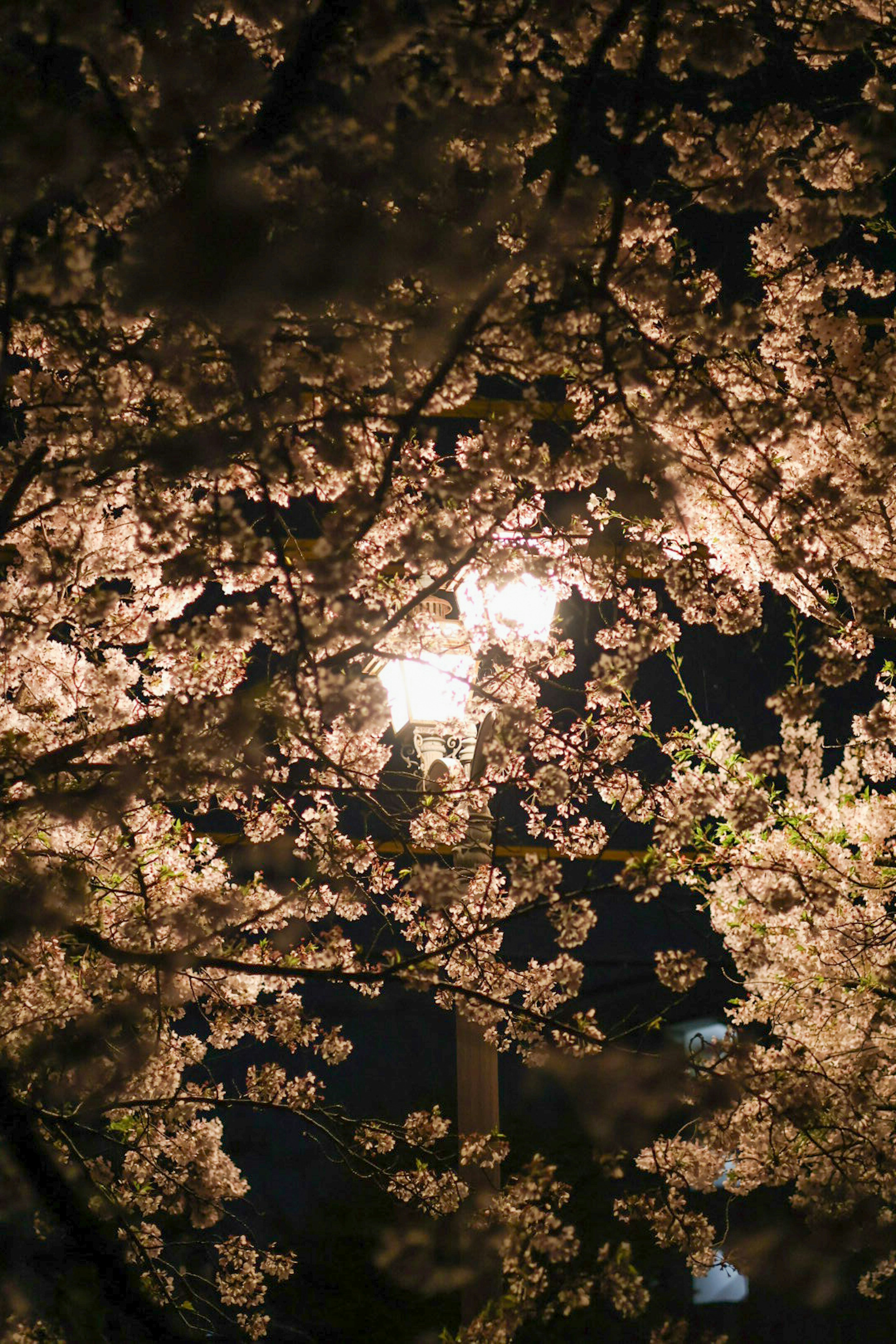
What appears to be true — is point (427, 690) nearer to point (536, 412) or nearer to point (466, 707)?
point (466, 707)

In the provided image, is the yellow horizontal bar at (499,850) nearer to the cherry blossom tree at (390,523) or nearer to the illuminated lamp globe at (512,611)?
the cherry blossom tree at (390,523)

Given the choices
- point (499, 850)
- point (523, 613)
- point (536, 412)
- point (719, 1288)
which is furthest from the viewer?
point (499, 850)

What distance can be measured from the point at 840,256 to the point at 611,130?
1.59 m

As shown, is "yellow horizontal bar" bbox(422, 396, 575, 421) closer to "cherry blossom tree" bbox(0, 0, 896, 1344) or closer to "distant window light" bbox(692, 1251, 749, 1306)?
"cherry blossom tree" bbox(0, 0, 896, 1344)

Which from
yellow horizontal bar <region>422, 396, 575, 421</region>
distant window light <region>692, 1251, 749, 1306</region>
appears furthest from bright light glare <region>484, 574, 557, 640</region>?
distant window light <region>692, 1251, 749, 1306</region>

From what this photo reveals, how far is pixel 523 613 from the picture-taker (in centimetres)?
448

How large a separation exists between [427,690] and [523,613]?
675mm

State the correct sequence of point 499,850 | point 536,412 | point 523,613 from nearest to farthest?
point 536,412
point 523,613
point 499,850

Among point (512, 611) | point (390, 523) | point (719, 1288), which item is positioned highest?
point (390, 523)

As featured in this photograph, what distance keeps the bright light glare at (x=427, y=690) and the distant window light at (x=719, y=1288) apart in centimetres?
847

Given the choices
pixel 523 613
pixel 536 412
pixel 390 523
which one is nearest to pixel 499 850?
pixel 523 613

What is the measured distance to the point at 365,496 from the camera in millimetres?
3707

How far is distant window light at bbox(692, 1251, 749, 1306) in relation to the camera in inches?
398

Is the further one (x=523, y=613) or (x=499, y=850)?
(x=499, y=850)
